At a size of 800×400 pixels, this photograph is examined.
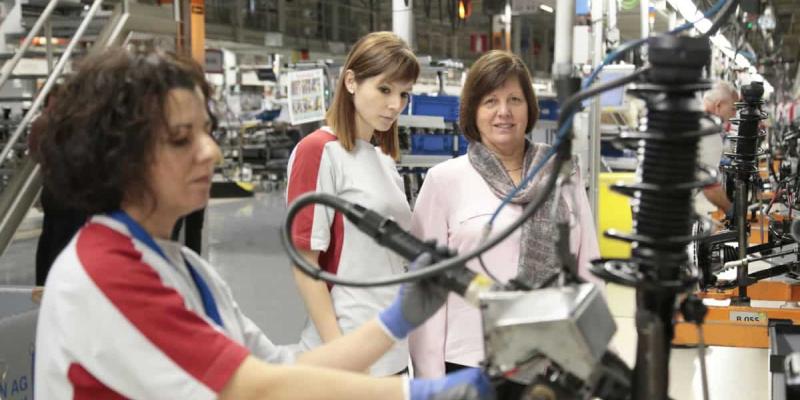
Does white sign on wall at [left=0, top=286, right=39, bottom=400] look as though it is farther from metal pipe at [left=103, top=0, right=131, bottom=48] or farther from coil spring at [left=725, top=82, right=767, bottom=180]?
coil spring at [left=725, top=82, right=767, bottom=180]

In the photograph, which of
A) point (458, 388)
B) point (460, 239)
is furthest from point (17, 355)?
point (458, 388)

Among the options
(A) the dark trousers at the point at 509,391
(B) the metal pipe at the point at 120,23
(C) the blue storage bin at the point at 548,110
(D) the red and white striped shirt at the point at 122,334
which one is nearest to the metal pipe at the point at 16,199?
(B) the metal pipe at the point at 120,23

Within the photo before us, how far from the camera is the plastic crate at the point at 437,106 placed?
16.3 ft

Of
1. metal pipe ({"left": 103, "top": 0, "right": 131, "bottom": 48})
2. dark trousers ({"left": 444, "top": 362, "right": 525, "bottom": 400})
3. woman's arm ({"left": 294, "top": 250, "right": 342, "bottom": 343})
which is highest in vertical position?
metal pipe ({"left": 103, "top": 0, "right": 131, "bottom": 48})

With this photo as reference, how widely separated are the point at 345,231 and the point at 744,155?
1.97 m

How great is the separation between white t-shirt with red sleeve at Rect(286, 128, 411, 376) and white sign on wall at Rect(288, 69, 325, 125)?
330cm

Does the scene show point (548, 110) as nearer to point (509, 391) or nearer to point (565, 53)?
point (565, 53)

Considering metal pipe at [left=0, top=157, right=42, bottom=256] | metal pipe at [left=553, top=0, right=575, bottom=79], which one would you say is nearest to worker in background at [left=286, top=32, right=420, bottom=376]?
metal pipe at [left=553, top=0, right=575, bottom=79]

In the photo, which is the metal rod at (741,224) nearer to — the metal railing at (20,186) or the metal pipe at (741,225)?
the metal pipe at (741,225)

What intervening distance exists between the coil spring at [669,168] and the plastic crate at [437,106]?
3.96m

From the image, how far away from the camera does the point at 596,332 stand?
3.18ft

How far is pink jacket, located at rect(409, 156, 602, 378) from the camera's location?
211 centimetres

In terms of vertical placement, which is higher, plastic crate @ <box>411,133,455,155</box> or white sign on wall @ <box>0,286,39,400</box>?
plastic crate @ <box>411,133,455,155</box>

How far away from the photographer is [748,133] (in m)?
3.40
